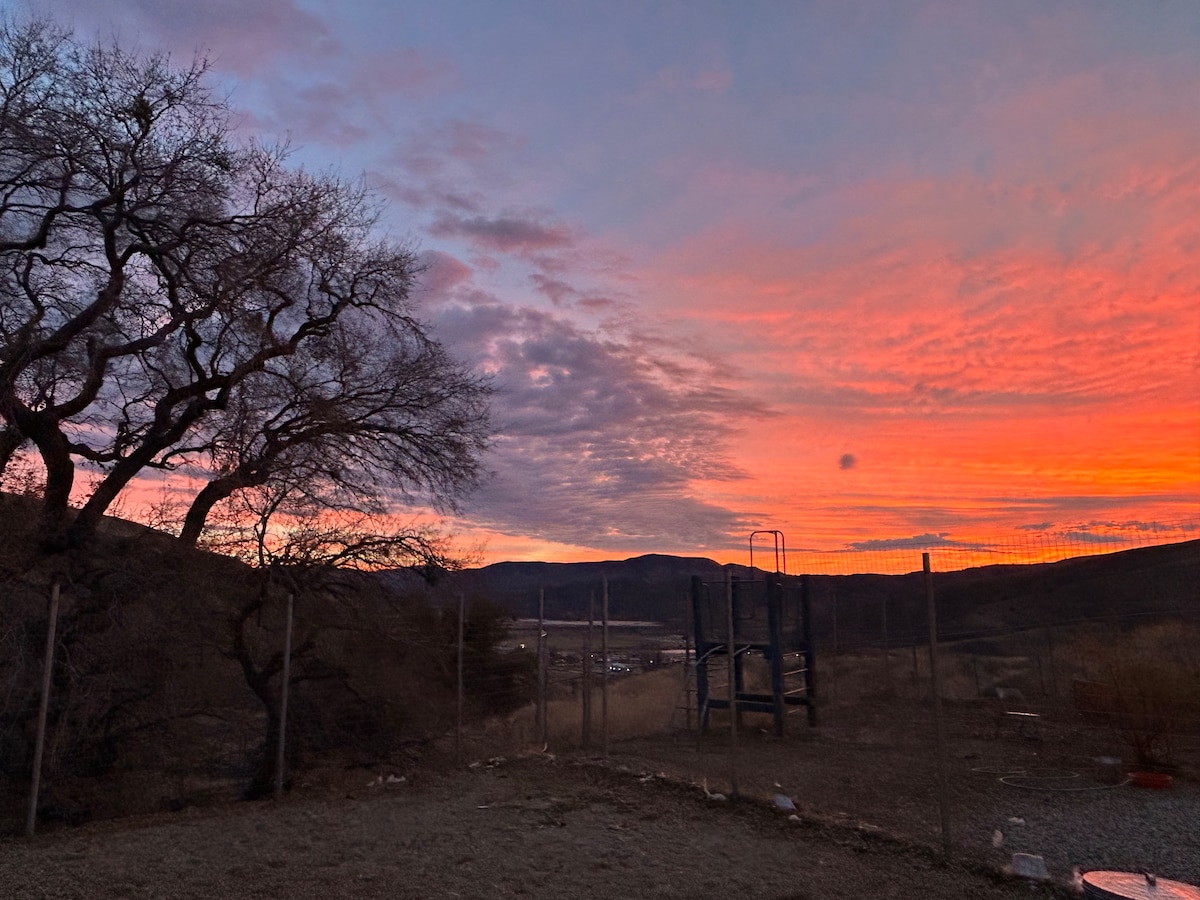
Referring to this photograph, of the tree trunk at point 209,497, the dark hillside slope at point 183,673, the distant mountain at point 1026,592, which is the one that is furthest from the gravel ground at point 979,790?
the distant mountain at point 1026,592

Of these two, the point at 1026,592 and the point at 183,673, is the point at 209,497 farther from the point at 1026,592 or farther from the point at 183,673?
the point at 1026,592

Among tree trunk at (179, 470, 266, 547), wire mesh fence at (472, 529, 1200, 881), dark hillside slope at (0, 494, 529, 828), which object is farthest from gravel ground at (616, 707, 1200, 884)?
tree trunk at (179, 470, 266, 547)

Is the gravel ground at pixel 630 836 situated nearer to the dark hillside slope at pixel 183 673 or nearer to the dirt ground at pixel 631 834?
the dirt ground at pixel 631 834

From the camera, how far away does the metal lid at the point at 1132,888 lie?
573 centimetres

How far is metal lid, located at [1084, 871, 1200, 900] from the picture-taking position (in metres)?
5.73

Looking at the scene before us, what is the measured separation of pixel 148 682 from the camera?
9.80 metres

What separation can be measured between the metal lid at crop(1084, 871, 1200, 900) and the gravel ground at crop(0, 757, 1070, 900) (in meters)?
0.40

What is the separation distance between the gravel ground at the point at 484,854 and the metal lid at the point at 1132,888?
40cm

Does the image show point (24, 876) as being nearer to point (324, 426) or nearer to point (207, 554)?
point (207, 554)

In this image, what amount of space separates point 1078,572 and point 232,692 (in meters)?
60.5

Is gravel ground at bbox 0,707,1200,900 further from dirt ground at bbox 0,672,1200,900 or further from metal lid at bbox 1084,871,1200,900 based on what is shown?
metal lid at bbox 1084,871,1200,900

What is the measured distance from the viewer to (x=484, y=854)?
7480 mm

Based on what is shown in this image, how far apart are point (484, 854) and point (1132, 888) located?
497 cm

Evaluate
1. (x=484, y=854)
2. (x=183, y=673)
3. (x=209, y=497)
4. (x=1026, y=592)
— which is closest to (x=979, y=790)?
(x=484, y=854)
